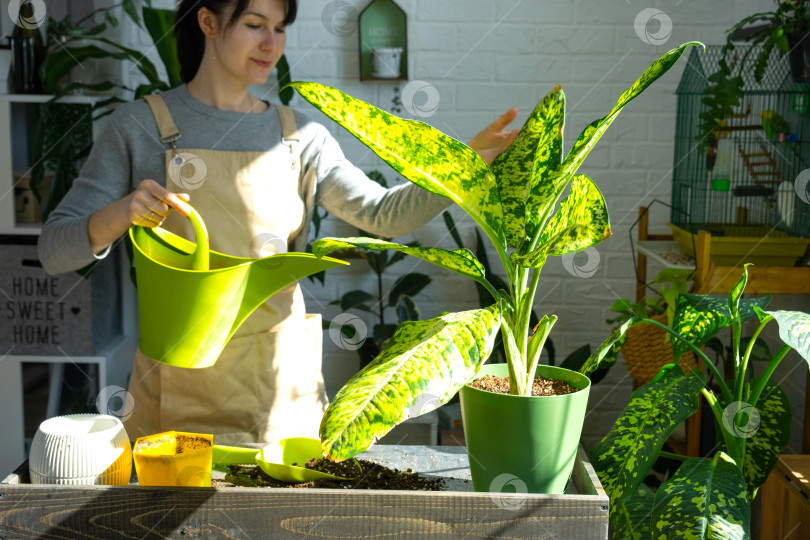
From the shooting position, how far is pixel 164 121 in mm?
1576

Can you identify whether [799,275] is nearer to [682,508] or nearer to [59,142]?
[682,508]

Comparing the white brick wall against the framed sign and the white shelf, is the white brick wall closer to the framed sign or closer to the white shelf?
the framed sign

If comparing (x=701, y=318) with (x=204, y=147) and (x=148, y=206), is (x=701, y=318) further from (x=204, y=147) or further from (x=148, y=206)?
(x=204, y=147)

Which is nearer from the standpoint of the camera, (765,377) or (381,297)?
(765,377)

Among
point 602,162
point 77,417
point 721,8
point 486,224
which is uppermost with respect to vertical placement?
point 721,8

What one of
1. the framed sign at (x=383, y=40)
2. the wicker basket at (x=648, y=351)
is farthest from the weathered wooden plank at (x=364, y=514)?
the framed sign at (x=383, y=40)

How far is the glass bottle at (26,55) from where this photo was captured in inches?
90.9

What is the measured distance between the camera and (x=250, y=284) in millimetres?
949

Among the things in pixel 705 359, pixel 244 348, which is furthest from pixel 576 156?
pixel 244 348

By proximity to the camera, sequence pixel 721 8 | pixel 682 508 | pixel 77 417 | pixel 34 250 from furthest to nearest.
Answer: pixel 721 8 < pixel 34 250 < pixel 682 508 < pixel 77 417

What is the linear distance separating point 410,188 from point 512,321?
0.60 meters

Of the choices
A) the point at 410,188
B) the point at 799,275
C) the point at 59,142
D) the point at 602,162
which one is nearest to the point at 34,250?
the point at 59,142

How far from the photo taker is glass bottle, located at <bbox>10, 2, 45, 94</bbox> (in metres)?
2.31

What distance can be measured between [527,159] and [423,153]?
14 cm
